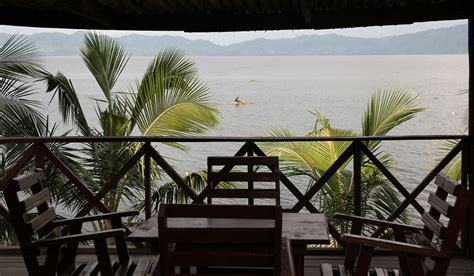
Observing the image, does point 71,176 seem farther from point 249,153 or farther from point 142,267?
point 142,267

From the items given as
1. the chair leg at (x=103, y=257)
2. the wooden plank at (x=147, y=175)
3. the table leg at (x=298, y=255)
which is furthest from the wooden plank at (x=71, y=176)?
the table leg at (x=298, y=255)

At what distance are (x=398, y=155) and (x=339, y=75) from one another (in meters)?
46.1

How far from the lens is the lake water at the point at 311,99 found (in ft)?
55.6

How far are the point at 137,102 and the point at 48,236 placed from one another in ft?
15.0

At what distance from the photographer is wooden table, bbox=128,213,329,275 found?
2.56 meters

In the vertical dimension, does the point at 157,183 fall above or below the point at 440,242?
below

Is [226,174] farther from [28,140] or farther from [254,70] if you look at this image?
[254,70]

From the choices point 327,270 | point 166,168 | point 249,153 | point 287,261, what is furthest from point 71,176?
point 287,261

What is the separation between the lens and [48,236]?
9.08 feet

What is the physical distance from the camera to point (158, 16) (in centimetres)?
442

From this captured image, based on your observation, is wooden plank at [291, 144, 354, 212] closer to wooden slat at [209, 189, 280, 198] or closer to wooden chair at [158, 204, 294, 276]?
wooden slat at [209, 189, 280, 198]

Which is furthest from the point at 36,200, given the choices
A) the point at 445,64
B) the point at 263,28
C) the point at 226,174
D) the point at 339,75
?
the point at 445,64

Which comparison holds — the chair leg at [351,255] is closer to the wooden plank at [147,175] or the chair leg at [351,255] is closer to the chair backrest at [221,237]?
the chair backrest at [221,237]

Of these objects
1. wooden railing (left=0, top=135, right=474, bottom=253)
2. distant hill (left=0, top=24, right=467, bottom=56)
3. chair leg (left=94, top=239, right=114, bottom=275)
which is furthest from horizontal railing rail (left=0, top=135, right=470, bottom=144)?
distant hill (left=0, top=24, right=467, bottom=56)
